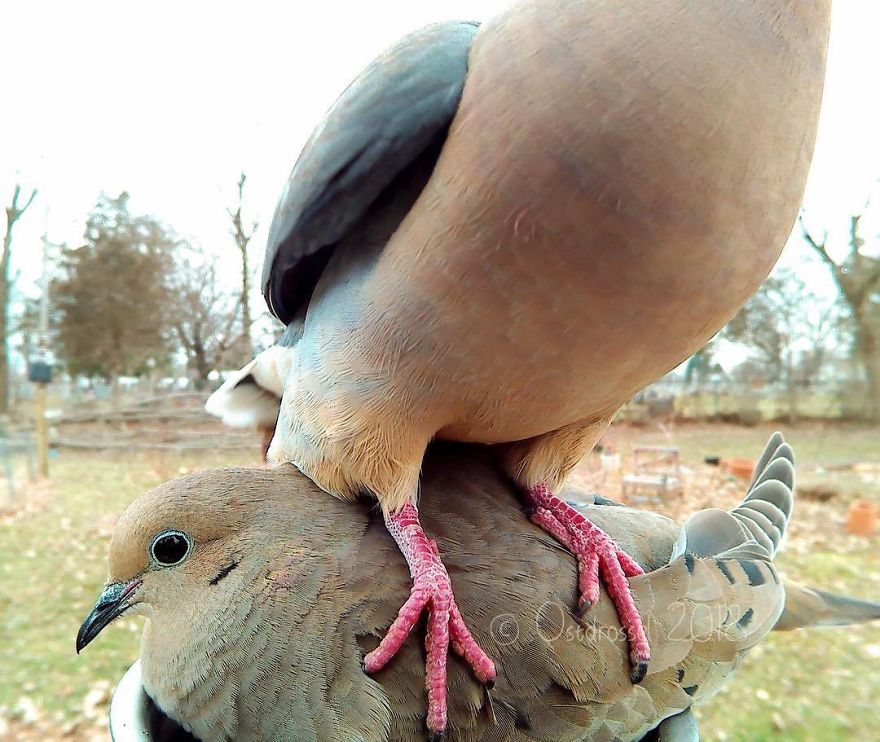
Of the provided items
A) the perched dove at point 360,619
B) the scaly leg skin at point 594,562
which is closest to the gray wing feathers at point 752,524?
the perched dove at point 360,619

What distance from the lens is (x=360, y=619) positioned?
2.45 feet

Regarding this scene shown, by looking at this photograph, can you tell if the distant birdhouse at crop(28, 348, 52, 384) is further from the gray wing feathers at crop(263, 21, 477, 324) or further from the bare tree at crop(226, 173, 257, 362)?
the gray wing feathers at crop(263, 21, 477, 324)

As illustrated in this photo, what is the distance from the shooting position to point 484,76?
69 centimetres

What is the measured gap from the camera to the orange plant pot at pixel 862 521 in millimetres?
4250

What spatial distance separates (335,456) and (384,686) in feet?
0.99

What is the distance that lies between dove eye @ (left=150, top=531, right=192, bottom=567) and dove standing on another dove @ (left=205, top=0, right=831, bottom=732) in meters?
0.20

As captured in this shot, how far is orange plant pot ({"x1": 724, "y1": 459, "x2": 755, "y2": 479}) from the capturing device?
4.99 m

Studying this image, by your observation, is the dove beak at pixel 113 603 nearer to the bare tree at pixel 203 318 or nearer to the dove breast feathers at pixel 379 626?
the dove breast feathers at pixel 379 626

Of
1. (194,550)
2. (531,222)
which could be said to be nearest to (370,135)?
(531,222)

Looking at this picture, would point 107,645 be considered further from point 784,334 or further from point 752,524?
point 784,334

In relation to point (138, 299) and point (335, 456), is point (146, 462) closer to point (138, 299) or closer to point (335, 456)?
point (138, 299)

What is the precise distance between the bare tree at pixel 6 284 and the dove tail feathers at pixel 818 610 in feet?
20.7

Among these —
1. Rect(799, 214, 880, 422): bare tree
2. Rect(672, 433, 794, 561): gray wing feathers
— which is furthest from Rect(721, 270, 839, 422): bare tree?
Rect(672, 433, 794, 561): gray wing feathers

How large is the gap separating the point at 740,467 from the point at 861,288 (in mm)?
1731
